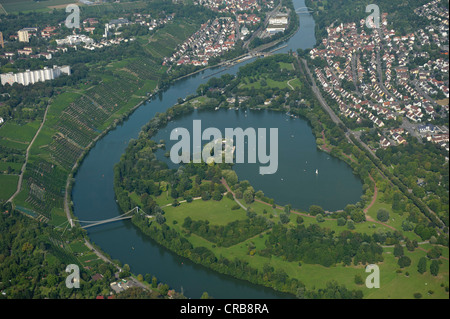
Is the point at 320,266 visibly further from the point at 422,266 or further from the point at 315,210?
the point at 315,210

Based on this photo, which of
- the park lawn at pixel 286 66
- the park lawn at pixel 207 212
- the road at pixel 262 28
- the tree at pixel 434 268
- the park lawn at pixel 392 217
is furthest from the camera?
the road at pixel 262 28

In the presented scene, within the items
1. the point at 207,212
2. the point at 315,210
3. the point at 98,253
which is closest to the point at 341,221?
the point at 315,210

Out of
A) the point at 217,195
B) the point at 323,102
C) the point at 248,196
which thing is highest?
the point at 248,196

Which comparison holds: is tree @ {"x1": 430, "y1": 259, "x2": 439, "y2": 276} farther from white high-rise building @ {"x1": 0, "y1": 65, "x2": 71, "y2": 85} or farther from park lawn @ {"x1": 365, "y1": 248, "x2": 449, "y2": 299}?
white high-rise building @ {"x1": 0, "y1": 65, "x2": 71, "y2": 85}

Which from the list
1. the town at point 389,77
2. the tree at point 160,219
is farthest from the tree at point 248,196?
the town at point 389,77

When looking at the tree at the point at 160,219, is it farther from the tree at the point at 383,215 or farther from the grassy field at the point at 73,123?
the tree at the point at 383,215

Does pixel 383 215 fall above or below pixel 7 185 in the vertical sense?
below

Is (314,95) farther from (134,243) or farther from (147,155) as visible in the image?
(134,243)
